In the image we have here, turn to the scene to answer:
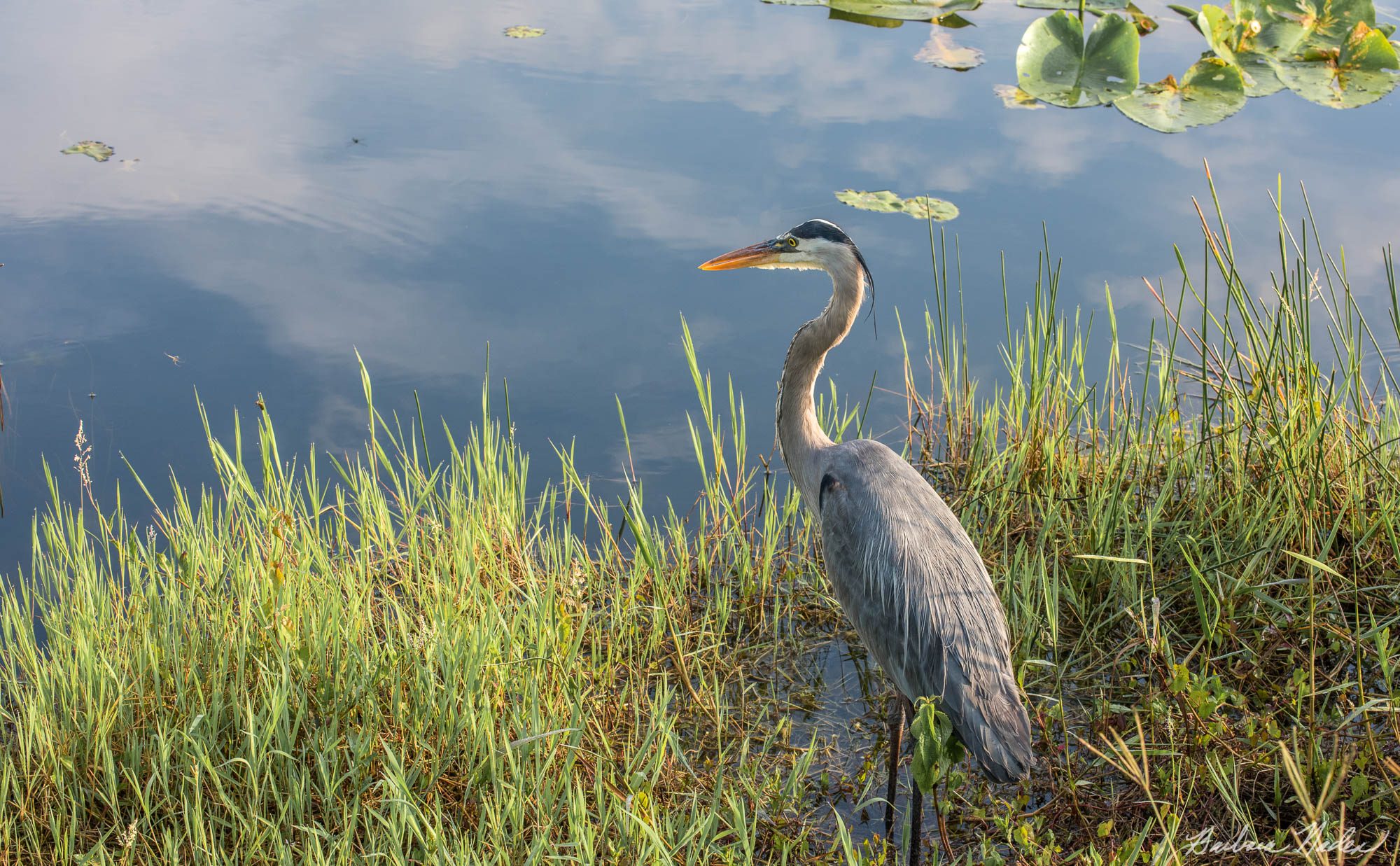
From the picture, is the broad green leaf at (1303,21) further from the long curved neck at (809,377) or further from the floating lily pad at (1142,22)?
the long curved neck at (809,377)

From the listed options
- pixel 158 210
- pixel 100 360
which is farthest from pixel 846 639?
pixel 158 210

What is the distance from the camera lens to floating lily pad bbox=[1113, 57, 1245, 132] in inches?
253

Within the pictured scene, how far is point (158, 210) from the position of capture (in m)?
5.64

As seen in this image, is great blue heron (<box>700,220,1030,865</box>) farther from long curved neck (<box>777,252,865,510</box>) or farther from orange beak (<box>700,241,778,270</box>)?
orange beak (<box>700,241,778,270</box>)

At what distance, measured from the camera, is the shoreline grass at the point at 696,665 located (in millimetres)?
2305

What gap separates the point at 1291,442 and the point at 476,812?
254 centimetres

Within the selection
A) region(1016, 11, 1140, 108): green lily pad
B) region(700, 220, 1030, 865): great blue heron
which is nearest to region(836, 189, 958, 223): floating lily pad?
region(1016, 11, 1140, 108): green lily pad

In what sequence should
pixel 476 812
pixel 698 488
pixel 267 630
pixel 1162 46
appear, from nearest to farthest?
pixel 476 812 → pixel 267 630 → pixel 698 488 → pixel 1162 46

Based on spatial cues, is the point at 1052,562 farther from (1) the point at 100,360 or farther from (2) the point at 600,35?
(2) the point at 600,35

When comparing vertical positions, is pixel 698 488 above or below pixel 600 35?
below

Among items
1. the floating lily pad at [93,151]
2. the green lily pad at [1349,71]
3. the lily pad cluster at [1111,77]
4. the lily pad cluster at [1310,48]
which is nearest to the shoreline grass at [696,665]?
the floating lily pad at [93,151]

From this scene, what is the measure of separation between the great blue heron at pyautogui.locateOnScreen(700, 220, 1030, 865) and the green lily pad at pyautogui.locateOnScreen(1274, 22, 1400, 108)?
508 centimetres

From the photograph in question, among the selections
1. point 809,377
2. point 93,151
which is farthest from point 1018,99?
point 93,151

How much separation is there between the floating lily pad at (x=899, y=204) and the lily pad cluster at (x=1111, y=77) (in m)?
1.77
